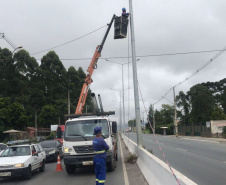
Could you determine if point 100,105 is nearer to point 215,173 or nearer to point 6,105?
point 215,173

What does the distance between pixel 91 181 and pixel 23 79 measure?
42.6 metres

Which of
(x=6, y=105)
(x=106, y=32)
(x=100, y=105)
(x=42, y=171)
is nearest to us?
(x=42, y=171)

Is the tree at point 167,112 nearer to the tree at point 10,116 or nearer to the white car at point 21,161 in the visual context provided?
the tree at point 10,116

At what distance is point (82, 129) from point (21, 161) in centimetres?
266

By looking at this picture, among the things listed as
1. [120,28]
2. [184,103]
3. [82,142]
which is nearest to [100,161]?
[82,142]

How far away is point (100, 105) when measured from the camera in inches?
680

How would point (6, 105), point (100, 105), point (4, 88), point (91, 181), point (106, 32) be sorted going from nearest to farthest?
1. point (91, 181)
2. point (100, 105)
3. point (106, 32)
4. point (6, 105)
5. point (4, 88)

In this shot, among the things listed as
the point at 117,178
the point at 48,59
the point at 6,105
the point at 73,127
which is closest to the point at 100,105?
the point at 73,127

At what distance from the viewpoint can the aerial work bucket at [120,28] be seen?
13.7 meters

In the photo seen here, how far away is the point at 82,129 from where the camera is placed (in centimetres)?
1209

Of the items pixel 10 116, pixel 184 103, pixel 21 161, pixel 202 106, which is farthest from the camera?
pixel 184 103

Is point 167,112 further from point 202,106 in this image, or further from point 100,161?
point 100,161

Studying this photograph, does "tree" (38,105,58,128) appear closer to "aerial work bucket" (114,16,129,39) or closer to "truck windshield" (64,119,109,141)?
"aerial work bucket" (114,16,129,39)

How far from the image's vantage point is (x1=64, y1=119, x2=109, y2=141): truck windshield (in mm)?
11802
